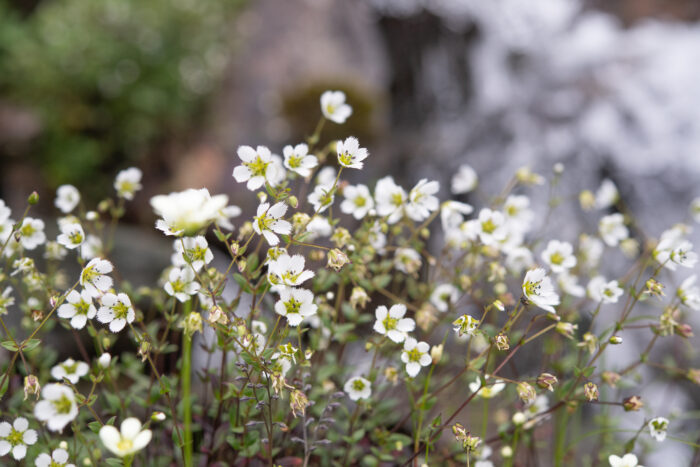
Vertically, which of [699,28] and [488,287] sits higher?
[699,28]

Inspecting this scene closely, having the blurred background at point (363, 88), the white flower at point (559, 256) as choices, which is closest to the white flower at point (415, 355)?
the white flower at point (559, 256)

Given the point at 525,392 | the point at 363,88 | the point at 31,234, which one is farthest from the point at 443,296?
the point at 363,88

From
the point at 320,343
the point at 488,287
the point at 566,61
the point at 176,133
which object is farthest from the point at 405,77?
the point at 320,343

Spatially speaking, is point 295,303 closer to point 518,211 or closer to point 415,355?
point 415,355

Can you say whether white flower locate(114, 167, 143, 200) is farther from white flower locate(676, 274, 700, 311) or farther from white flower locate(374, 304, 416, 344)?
white flower locate(676, 274, 700, 311)

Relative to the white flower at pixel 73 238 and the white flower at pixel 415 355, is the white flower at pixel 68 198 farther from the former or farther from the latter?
the white flower at pixel 415 355

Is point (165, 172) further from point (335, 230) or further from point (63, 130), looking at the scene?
point (335, 230)
